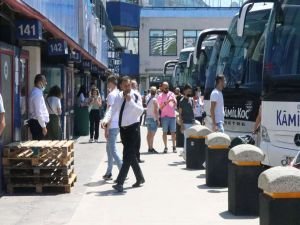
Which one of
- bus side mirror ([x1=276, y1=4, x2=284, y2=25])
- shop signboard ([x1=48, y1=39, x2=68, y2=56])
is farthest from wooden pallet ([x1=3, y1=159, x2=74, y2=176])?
shop signboard ([x1=48, y1=39, x2=68, y2=56])

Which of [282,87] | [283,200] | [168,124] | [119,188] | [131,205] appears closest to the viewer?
[283,200]

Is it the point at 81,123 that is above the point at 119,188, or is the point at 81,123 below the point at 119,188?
above

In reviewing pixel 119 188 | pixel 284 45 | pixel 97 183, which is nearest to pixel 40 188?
pixel 119 188

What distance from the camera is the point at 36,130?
12375 mm

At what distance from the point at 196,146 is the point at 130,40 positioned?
5031 cm

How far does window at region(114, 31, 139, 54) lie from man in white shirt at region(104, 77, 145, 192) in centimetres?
5134

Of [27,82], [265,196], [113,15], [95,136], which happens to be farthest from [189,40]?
[265,196]

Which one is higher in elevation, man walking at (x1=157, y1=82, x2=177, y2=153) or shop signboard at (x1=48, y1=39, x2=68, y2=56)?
shop signboard at (x1=48, y1=39, x2=68, y2=56)

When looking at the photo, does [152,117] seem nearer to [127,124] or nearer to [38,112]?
[38,112]

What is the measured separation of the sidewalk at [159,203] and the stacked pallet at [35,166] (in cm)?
62

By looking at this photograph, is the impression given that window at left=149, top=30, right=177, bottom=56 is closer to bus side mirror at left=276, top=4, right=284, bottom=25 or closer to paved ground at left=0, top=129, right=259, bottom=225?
paved ground at left=0, top=129, right=259, bottom=225

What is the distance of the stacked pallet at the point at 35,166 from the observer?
1062 cm

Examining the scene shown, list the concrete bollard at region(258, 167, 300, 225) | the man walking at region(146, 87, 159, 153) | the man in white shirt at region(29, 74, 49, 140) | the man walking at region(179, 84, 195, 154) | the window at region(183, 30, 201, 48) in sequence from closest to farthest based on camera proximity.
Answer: the concrete bollard at region(258, 167, 300, 225) → the man in white shirt at region(29, 74, 49, 140) → the man walking at region(179, 84, 195, 154) → the man walking at region(146, 87, 159, 153) → the window at region(183, 30, 201, 48)

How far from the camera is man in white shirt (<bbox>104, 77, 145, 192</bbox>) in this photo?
11.2 meters
